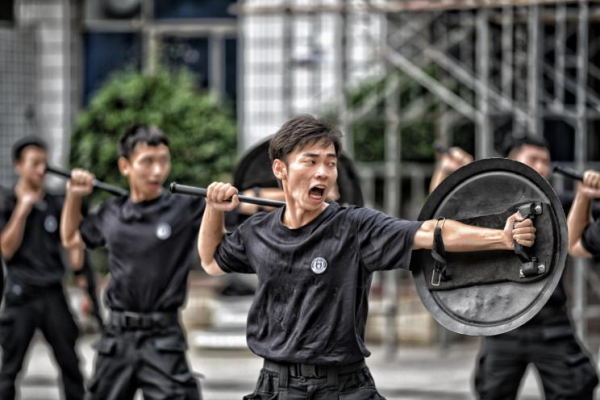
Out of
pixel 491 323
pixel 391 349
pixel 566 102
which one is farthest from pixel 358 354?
pixel 566 102

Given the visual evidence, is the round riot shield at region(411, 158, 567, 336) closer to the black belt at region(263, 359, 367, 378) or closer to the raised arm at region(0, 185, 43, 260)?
the black belt at region(263, 359, 367, 378)

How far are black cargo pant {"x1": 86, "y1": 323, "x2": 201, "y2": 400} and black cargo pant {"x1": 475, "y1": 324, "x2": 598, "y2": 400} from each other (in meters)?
1.58

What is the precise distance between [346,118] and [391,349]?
2.04 metres

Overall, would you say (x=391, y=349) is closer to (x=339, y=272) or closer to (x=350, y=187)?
(x=350, y=187)

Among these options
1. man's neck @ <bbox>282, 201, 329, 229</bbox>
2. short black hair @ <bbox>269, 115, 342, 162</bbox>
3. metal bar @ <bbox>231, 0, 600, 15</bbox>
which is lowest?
man's neck @ <bbox>282, 201, 329, 229</bbox>

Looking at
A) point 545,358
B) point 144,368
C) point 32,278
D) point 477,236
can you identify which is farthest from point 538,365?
point 32,278

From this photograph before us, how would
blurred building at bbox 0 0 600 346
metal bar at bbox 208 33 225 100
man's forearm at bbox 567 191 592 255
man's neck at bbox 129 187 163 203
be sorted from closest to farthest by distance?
man's forearm at bbox 567 191 592 255, man's neck at bbox 129 187 163 203, blurred building at bbox 0 0 600 346, metal bar at bbox 208 33 225 100

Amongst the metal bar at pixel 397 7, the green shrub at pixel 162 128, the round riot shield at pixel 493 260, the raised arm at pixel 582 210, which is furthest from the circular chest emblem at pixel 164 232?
the green shrub at pixel 162 128

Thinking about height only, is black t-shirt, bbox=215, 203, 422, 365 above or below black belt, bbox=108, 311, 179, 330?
above

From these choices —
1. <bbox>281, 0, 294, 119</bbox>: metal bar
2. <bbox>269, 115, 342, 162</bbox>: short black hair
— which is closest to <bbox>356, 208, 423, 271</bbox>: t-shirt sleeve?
<bbox>269, 115, 342, 162</bbox>: short black hair

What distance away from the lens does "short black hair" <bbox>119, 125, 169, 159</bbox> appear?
23.4 feet

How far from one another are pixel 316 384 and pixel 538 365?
229 centimetres

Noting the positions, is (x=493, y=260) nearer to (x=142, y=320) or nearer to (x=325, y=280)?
(x=325, y=280)

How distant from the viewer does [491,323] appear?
16.6 feet
